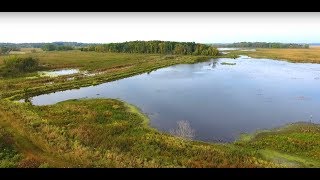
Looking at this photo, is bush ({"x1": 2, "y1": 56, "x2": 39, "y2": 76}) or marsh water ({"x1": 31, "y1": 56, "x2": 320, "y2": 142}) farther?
bush ({"x1": 2, "y1": 56, "x2": 39, "y2": 76})

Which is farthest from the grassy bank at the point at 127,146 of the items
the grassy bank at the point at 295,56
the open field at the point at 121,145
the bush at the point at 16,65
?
the grassy bank at the point at 295,56

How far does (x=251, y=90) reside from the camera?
29.4 metres

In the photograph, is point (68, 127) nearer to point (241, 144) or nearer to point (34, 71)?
point (241, 144)

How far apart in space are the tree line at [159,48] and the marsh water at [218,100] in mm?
56144

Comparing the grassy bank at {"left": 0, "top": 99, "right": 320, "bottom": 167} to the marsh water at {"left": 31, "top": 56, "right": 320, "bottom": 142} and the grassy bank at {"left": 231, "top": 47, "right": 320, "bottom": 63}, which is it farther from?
the grassy bank at {"left": 231, "top": 47, "right": 320, "bottom": 63}

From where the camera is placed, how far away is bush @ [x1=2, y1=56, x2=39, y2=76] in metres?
39.6

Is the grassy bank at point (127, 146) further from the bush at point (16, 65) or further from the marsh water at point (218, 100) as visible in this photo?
the bush at point (16, 65)

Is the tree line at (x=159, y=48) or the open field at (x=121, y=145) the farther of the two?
the tree line at (x=159, y=48)

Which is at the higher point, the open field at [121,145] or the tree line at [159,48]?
the tree line at [159,48]

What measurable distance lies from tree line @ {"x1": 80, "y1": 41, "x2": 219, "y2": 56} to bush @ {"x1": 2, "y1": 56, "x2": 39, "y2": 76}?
55.3m

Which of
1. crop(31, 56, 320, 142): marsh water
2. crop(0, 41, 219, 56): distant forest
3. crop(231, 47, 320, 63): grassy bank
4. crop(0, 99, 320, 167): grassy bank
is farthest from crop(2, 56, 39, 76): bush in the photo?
crop(0, 41, 219, 56): distant forest

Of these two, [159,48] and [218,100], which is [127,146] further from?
[159,48]

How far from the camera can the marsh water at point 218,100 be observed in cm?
1809
